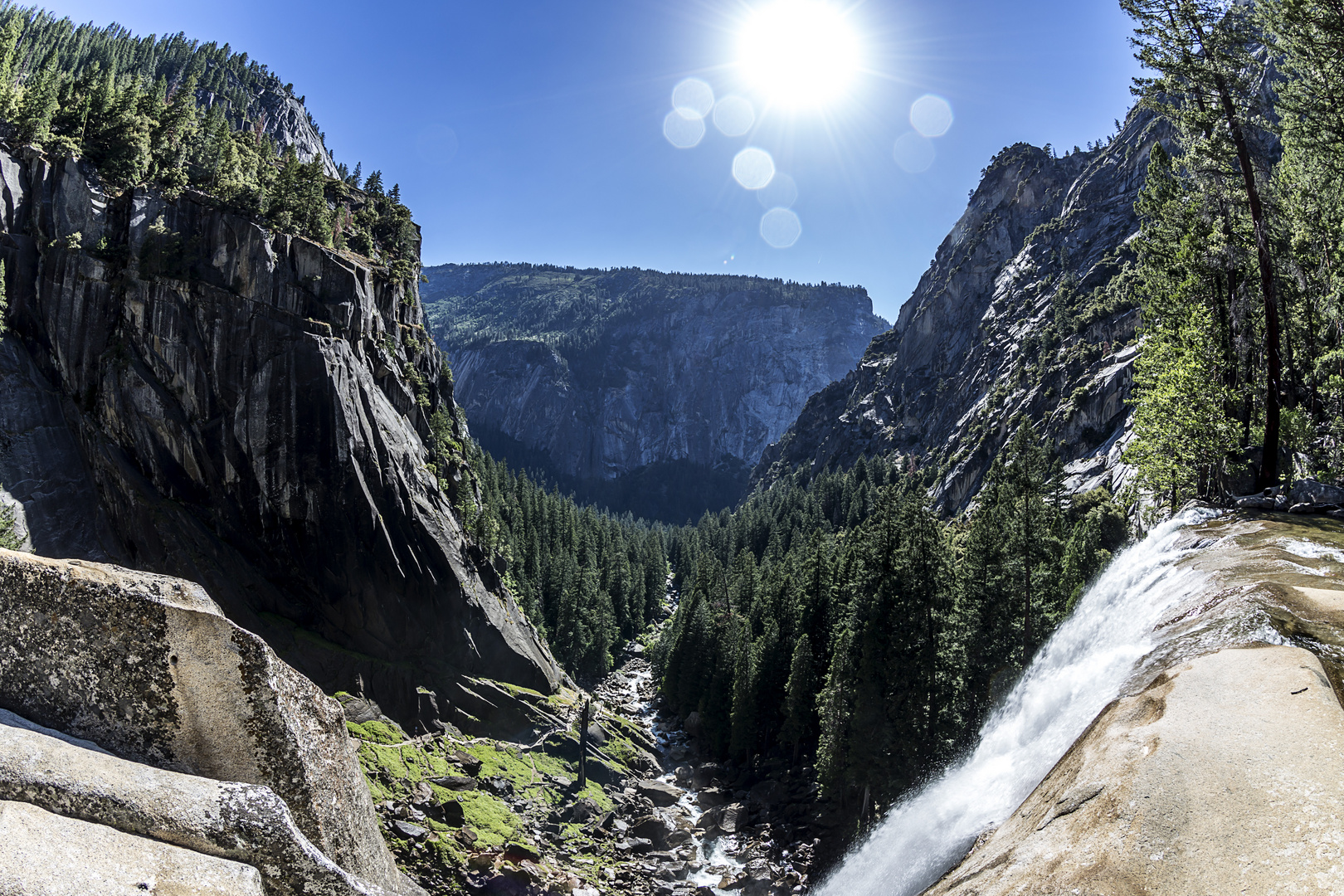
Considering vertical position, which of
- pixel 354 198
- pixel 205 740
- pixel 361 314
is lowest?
pixel 205 740

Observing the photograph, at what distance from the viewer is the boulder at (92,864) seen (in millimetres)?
4602

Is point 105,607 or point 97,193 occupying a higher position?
point 97,193

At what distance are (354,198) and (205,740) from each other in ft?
298

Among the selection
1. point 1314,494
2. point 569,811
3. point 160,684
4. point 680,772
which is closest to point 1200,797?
point 160,684

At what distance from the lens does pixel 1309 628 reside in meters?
9.63

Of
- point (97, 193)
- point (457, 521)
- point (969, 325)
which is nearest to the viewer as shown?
point (97, 193)

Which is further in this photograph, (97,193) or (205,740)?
(97,193)

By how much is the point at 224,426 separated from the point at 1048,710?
185ft

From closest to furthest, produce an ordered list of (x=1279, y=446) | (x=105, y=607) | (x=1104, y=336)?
(x=105, y=607) → (x=1279, y=446) → (x=1104, y=336)

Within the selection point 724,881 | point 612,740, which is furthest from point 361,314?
point 724,881

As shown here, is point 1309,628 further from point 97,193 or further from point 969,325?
point 969,325

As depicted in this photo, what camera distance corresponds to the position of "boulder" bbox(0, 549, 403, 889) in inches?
251

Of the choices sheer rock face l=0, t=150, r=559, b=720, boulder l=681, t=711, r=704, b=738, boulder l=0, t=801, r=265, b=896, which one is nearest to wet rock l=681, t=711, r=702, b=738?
boulder l=681, t=711, r=704, b=738

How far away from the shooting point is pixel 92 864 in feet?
16.2
